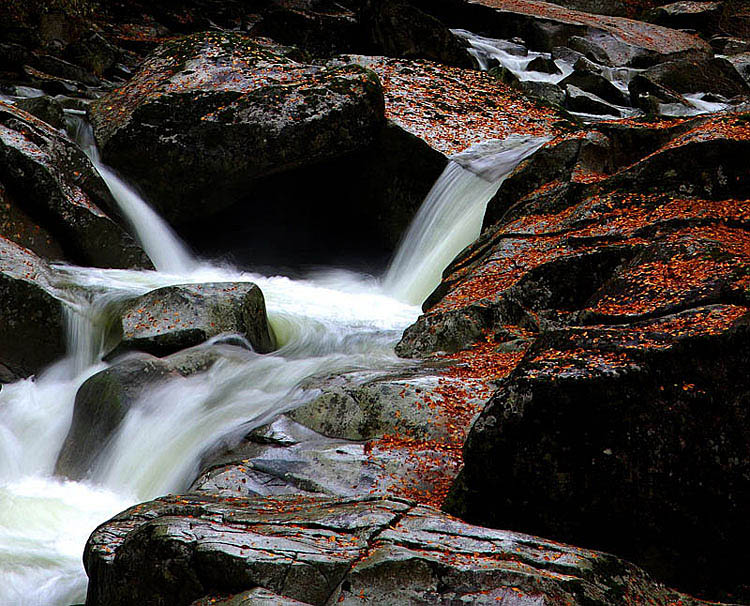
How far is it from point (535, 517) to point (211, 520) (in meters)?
1.58

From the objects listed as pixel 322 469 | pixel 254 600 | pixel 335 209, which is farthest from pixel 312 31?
pixel 254 600

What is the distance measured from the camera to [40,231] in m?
8.84

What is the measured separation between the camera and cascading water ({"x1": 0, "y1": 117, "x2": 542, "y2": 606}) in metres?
5.32

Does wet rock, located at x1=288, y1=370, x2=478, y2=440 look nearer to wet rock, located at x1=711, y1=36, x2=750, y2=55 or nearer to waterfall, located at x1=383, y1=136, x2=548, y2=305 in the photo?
waterfall, located at x1=383, y1=136, x2=548, y2=305

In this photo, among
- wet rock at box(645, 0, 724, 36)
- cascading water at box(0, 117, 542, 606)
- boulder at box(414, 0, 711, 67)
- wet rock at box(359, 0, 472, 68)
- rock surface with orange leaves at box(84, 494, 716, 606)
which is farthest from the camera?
wet rock at box(645, 0, 724, 36)

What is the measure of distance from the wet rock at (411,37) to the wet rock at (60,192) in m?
7.18

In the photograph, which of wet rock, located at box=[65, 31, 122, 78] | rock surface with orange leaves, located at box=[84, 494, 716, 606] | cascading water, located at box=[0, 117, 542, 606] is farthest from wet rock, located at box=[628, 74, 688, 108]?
rock surface with orange leaves, located at box=[84, 494, 716, 606]

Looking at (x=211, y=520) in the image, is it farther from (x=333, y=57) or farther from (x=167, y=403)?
(x=333, y=57)

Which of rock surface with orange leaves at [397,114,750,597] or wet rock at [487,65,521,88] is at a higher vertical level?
wet rock at [487,65,521,88]

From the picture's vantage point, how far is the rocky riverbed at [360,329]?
3660 millimetres

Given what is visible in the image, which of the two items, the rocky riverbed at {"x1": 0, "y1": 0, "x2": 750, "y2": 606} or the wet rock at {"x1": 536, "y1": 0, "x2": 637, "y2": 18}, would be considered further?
the wet rock at {"x1": 536, "y1": 0, "x2": 637, "y2": 18}

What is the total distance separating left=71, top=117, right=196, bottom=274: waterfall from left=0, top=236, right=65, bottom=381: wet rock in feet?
7.92

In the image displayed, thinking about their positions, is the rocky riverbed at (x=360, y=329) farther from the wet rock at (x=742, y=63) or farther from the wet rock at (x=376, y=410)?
the wet rock at (x=742, y=63)

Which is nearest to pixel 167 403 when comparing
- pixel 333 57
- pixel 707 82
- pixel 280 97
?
pixel 280 97
